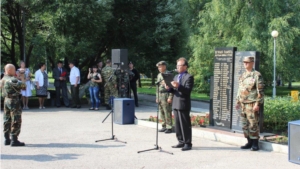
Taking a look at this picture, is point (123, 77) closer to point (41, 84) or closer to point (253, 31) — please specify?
point (41, 84)

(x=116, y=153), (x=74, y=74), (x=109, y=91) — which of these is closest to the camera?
(x=116, y=153)

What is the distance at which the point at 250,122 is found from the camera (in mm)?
7488

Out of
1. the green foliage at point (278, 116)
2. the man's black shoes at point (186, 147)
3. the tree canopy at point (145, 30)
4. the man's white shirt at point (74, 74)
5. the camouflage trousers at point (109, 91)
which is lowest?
the man's black shoes at point (186, 147)

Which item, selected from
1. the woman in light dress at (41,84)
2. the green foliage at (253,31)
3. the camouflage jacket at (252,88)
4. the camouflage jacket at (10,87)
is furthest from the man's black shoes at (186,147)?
the green foliage at (253,31)

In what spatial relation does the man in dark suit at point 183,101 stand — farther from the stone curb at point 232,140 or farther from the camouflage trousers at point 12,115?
the camouflage trousers at point 12,115

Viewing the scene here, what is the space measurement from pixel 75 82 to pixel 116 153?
851cm

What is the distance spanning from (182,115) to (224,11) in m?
20.2

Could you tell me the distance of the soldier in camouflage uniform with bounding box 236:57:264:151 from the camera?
7.36 m

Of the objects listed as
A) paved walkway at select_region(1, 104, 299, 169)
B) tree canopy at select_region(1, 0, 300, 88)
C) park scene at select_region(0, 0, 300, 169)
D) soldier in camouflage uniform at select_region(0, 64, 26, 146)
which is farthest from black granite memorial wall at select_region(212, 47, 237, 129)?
tree canopy at select_region(1, 0, 300, 88)

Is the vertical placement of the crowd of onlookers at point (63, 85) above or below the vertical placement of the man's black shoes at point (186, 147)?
above

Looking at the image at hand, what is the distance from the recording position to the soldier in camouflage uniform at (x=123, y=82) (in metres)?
12.7

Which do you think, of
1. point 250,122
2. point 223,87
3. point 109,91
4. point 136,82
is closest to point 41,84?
point 109,91

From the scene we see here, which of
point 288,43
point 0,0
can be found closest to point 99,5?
point 0,0

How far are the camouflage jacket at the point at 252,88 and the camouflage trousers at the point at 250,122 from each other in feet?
0.46
